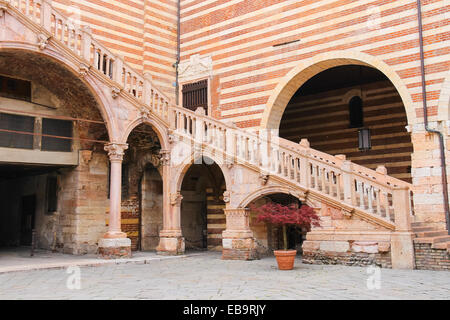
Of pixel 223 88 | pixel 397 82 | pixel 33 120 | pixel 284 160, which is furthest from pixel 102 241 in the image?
pixel 397 82

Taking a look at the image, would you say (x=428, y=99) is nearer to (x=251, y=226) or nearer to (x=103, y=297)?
(x=251, y=226)

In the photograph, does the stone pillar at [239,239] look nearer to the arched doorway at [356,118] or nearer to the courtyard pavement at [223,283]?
the courtyard pavement at [223,283]

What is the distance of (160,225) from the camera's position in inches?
689

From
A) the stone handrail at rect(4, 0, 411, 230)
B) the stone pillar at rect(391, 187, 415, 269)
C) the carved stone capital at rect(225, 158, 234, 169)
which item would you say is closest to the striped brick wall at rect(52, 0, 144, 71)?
the stone handrail at rect(4, 0, 411, 230)

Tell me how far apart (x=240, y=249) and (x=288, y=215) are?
11.1ft

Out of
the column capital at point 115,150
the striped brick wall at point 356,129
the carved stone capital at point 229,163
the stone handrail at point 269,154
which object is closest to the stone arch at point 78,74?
the column capital at point 115,150

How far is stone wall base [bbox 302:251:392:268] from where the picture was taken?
11000 mm

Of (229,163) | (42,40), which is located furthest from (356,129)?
(42,40)

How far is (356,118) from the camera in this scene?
1858cm

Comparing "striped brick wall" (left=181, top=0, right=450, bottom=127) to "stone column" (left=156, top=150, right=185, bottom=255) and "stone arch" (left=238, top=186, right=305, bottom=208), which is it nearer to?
"stone column" (left=156, top=150, right=185, bottom=255)

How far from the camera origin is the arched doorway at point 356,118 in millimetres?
17188

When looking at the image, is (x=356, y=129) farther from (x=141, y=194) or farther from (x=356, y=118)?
(x=141, y=194)

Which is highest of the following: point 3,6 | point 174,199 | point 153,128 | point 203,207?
point 3,6
